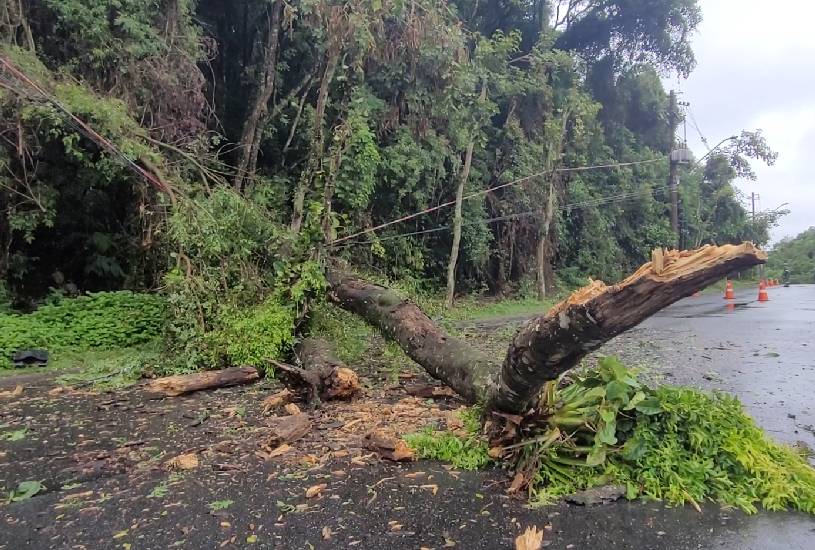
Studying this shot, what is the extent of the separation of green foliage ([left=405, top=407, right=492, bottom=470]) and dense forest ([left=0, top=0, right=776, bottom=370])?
3.13m

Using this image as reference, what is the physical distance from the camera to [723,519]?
283cm

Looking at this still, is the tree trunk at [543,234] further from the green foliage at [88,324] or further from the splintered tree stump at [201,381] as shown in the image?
the splintered tree stump at [201,381]

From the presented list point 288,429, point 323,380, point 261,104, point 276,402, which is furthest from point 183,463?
point 261,104

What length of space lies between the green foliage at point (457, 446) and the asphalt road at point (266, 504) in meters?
0.10

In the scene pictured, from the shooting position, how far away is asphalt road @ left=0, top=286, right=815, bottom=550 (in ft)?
8.93

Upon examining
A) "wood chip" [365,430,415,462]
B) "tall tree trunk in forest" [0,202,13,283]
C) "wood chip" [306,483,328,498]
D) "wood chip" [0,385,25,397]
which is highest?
"tall tree trunk in forest" [0,202,13,283]

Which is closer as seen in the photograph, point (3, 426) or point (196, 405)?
point (3, 426)

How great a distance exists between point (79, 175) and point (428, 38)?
21.8 feet

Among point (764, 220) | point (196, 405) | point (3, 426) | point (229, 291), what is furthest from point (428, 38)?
point (764, 220)

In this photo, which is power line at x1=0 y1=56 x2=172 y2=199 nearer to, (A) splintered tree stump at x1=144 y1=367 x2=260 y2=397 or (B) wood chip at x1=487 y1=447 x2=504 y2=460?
(A) splintered tree stump at x1=144 y1=367 x2=260 y2=397

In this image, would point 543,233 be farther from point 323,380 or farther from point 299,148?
point 323,380

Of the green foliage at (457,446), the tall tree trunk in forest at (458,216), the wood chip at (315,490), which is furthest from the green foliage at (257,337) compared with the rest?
the tall tree trunk in forest at (458,216)

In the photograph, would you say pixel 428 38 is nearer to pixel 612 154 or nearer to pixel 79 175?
pixel 79 175

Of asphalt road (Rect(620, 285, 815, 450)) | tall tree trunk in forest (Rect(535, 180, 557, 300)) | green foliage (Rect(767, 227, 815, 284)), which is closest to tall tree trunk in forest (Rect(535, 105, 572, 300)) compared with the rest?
tall tree trunk in forest (Rect(535, 180, 557, 300))
